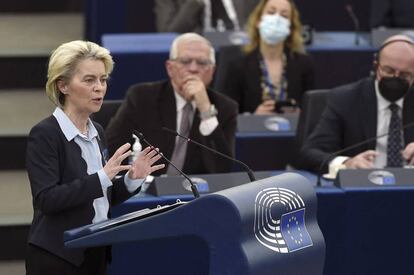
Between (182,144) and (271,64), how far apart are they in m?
1.52

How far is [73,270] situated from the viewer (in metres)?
3.19

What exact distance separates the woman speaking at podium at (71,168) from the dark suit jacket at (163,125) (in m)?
1.57

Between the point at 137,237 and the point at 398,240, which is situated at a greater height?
the point at 137,237

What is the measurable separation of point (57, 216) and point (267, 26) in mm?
3247

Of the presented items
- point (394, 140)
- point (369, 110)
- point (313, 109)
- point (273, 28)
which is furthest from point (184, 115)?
point (273, 28)

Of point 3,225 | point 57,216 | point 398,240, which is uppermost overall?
point 57,216

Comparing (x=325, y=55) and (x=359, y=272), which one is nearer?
(x=359, y=272)

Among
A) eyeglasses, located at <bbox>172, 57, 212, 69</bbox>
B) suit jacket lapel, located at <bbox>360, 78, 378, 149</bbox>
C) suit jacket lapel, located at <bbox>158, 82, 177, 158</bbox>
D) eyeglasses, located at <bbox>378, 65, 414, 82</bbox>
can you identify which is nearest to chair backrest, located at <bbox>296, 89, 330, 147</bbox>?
suit jacket lapel, located at <bbox>360, 78, 378, 149</bbox>

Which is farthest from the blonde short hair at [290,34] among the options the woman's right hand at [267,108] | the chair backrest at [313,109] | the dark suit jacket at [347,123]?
the dark suit jacket at [347,123]

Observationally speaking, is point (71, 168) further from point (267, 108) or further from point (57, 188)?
point (267, 108)

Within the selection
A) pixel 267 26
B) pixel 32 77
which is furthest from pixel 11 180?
pixel 267 26

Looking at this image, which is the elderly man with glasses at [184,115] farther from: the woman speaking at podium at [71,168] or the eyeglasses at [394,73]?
the woman speaking at podium at [71,168]

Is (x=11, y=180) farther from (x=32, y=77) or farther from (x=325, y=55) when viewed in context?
(x=325, y=55)

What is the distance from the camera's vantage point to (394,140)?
16.4ft
